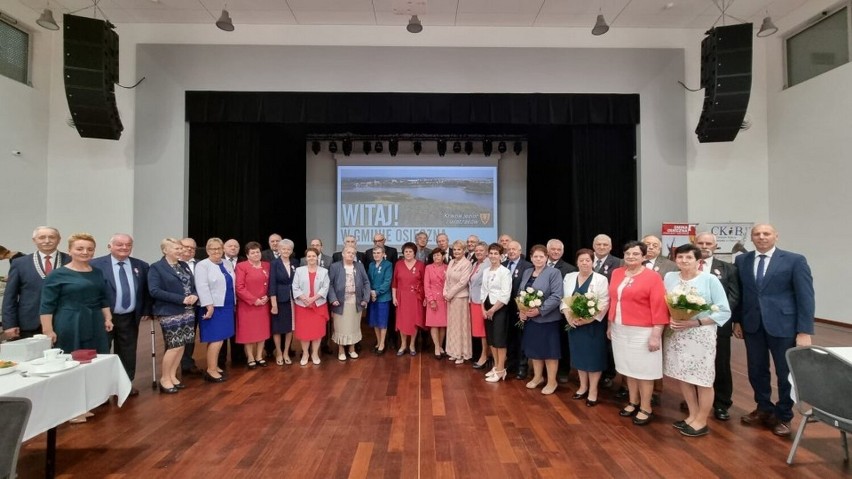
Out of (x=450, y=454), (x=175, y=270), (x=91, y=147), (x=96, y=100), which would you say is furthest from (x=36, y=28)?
(x=450, y=454)

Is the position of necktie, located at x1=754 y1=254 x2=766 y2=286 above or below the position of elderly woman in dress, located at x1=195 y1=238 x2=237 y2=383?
above

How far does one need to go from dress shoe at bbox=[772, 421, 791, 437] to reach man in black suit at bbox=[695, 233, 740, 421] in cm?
30

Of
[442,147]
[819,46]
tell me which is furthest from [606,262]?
[819,46]

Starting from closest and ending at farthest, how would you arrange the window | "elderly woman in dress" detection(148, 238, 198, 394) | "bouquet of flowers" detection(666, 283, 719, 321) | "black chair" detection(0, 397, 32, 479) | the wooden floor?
"black chair" detection(0, 397, 32, 479) → the wooden floor → "bouquet of flowers" detection(666, 283, 719, 321) → "elderly woman in dress" detection(148, 238, 198, 394) → the window

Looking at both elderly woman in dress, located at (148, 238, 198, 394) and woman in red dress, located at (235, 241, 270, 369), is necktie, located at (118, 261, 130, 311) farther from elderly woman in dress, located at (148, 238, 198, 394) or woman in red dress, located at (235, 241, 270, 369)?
woman in red dress, located at (235, 241, 270, 369)

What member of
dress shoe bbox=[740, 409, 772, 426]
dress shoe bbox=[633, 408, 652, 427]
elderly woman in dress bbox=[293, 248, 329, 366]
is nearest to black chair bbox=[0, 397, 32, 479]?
elderly woman in dress bbox=[293, 248, 329, 366]

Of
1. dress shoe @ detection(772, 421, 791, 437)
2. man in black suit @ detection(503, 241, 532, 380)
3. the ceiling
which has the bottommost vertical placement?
dress shoe @ detection(772, 421, 791, 437)

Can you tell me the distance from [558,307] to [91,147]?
25.7 feet

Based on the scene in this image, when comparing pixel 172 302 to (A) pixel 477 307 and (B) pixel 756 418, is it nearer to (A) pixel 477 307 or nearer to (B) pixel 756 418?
(A) pixel 477 307

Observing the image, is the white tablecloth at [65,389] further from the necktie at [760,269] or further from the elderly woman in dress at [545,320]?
the necktie at [760,269]

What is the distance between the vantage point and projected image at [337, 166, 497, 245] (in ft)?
28.6

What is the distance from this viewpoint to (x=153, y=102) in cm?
663

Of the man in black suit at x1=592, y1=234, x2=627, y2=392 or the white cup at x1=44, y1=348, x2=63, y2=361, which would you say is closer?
the white cup at x1=44, y1=348, x2=63, y2=361

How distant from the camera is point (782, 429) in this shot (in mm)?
2947
